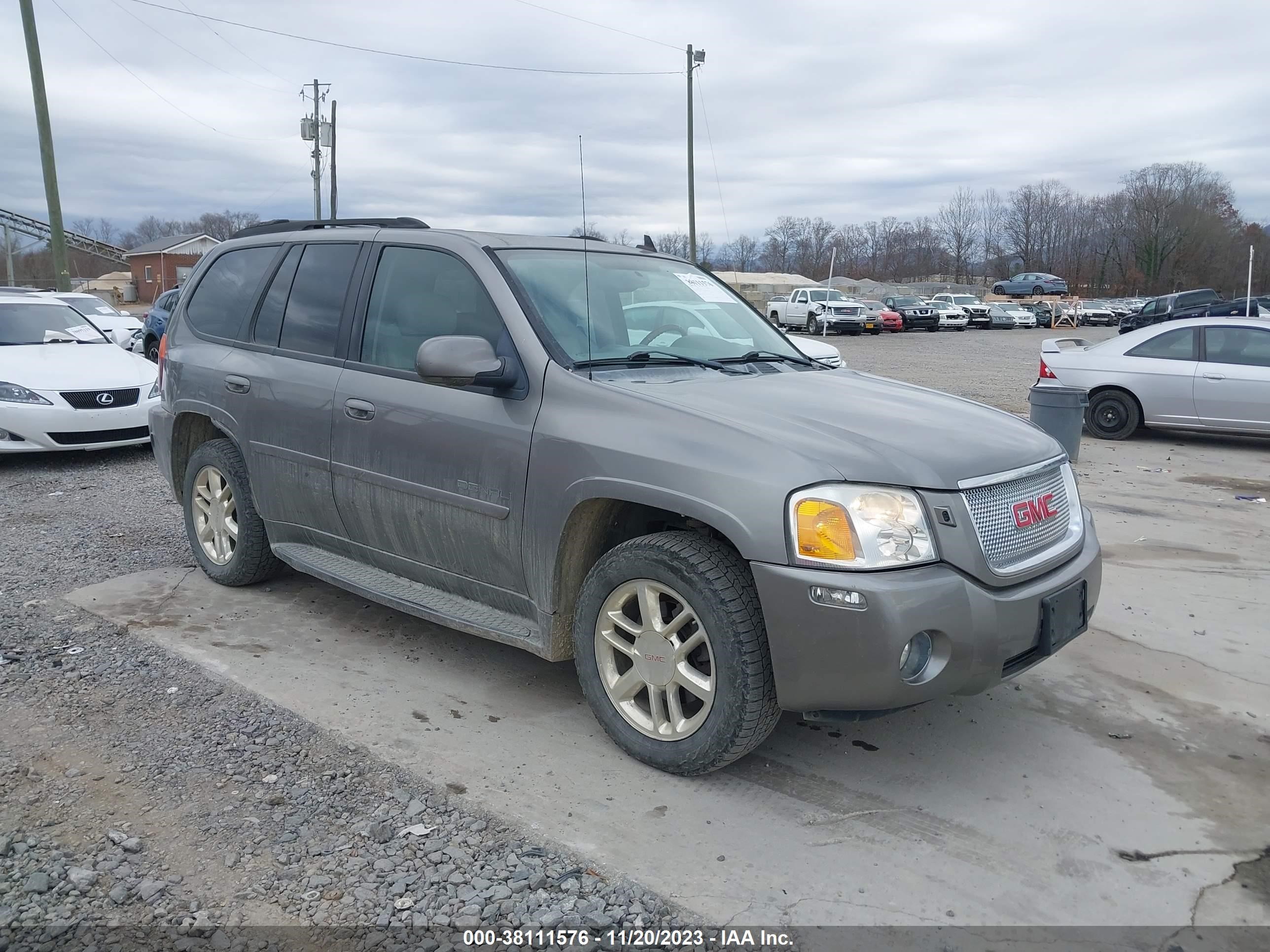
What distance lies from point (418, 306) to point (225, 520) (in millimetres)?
1895

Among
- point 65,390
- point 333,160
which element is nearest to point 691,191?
point 333,160

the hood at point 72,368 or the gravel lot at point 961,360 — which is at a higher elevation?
the hood at point 72,368

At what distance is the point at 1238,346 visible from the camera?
10.8 m

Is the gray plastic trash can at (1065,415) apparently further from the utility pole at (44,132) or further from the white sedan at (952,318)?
the white sedan at (952,318)

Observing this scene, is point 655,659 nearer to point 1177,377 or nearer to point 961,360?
point 1177,377

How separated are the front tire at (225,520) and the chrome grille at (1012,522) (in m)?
3.56

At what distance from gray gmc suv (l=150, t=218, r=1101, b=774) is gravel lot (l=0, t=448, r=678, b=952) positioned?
710mm

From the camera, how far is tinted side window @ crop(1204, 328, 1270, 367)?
1070 cm

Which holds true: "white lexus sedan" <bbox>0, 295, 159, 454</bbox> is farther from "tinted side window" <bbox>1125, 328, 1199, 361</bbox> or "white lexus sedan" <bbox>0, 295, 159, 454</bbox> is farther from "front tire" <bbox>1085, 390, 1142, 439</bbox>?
"tinted side window" <bbox>1125, 328, 1199, 361</bbox>

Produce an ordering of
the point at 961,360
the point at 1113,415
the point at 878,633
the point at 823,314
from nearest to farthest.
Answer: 1. the point at 878,633
2. the point at 1113,415
3. the point at 961,360
4. the point at 823,314

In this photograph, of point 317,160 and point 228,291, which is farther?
point 317,160

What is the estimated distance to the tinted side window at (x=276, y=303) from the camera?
16.2 ft

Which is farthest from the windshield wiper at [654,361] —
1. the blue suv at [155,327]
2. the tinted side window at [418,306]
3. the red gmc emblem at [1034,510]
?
the blue suv at [155,327]

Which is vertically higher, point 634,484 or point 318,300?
point 318,300
